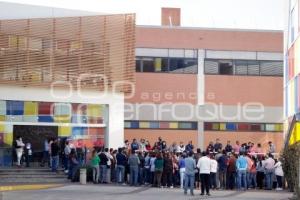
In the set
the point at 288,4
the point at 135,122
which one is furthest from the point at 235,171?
the point at 135,122

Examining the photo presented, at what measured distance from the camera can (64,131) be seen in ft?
112

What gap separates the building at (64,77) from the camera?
32.7 meters

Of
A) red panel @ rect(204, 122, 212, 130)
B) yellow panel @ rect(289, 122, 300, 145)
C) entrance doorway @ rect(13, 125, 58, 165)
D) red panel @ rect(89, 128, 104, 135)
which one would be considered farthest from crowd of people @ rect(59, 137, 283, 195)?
red panel @ rect(204, 122, 212, 130)

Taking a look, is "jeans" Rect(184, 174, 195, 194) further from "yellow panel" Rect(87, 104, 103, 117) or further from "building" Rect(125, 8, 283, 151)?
"building" Rect(125, 8, 283, 151)

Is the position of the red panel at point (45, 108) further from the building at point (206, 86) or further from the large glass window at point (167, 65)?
the large glass window at point (167, 65)

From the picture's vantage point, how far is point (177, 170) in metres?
29.5

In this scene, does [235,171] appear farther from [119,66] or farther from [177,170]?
[119,66]

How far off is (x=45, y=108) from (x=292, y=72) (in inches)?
472

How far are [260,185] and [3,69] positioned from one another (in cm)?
1296

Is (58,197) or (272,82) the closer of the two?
(58,197)

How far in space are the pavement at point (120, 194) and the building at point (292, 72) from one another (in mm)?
2805

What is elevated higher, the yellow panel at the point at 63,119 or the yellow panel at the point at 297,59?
the yellow panel at the point at 297,59

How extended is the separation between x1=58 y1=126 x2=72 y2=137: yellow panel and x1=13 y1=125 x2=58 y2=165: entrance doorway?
0.66 ft

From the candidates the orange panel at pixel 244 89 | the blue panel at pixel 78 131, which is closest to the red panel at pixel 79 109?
the blue panel at pixel 78 131
